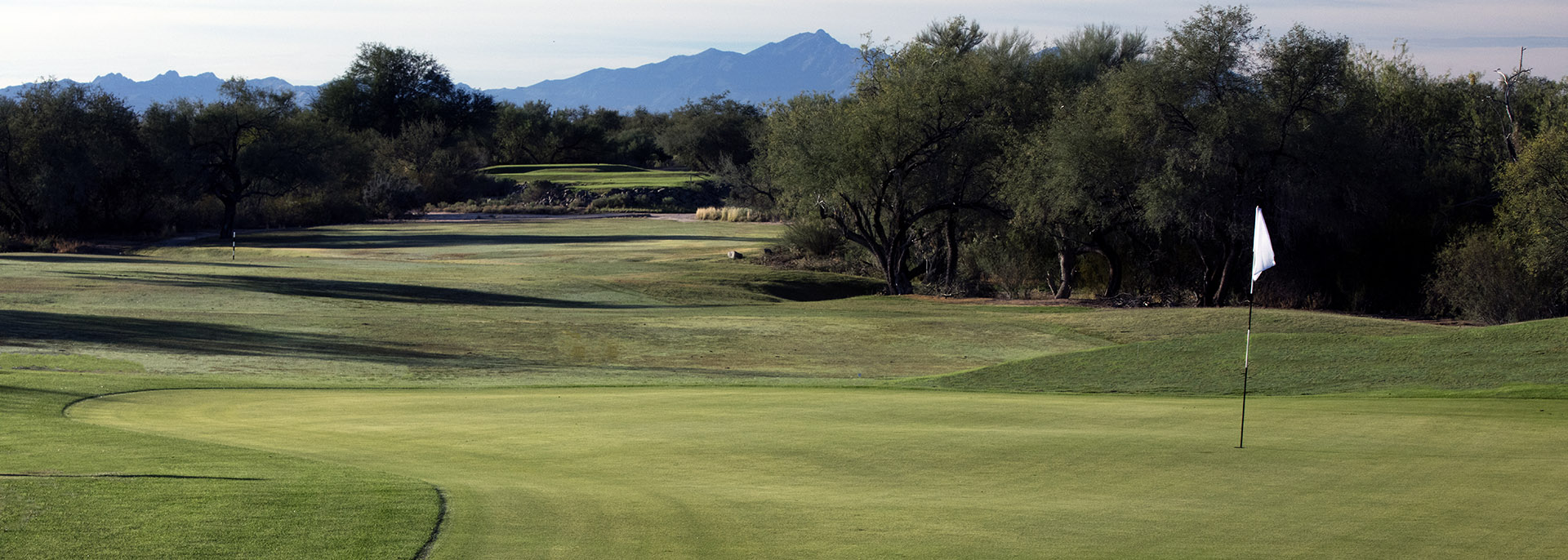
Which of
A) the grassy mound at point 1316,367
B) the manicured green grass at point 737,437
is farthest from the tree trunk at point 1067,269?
the grassy mound at point 1316,367

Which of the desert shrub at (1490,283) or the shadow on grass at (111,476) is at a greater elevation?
the desert shrub at (1490,283)

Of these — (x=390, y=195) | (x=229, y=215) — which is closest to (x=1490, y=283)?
(x=229, y=215)

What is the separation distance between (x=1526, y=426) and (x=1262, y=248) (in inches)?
115

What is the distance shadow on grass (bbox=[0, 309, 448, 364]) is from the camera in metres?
20.2

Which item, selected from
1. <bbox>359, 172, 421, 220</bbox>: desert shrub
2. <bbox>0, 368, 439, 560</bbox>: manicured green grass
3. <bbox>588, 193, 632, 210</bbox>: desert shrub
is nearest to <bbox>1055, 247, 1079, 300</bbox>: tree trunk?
<bbox>0, 368, 439, 560</bbox>: manicured green grass

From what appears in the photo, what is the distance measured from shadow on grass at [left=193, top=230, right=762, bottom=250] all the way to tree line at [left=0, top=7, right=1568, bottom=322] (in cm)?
807

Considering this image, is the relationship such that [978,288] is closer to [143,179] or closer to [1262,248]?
[1262,248]

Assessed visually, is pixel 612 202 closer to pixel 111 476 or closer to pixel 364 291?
pixel 364 291

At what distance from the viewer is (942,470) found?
333 inches

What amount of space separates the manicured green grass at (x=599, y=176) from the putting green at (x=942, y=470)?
8264 centimetres

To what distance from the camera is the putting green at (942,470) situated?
616 centimetres

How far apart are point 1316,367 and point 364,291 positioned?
25.7 meters

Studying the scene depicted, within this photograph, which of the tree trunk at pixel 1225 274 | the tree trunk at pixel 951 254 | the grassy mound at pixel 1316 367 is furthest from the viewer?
the tree trunk at pixel 951 254

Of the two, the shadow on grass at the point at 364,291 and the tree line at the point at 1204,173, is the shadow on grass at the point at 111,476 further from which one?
the tree line at the point at 1204,173
